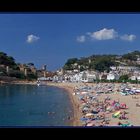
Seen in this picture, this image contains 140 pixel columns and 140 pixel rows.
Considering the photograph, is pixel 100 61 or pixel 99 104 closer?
pixel 100 61

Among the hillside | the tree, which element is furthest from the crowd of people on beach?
the hillside

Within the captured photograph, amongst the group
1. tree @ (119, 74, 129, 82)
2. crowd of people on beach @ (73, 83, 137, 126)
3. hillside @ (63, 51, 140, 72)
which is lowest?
crowd of people on beach @ (73, 83, 137, 126)

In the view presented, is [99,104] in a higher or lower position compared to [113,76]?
lower

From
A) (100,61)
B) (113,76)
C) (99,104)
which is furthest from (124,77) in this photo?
(100,61)

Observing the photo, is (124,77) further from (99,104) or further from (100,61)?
(100,61)

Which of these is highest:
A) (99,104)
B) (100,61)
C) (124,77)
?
(100,61)

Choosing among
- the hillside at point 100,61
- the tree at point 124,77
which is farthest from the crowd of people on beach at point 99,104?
the hillside at point 100,61

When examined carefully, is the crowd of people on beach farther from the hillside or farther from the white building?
the hillside

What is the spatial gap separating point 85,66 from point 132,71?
65 cm

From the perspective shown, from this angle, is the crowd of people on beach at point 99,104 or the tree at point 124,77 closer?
the tree at point 124,77

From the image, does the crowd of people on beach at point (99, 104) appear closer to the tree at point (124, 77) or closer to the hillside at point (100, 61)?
the tree at point (124, 77)

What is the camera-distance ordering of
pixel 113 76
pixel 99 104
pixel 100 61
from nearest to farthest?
1. pixel 100 61
2. pixel 113 76
3. pixel 99 104

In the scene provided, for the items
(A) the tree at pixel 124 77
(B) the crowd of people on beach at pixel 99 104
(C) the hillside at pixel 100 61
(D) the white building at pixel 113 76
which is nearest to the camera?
(C) the hillside at pixel 100 61
